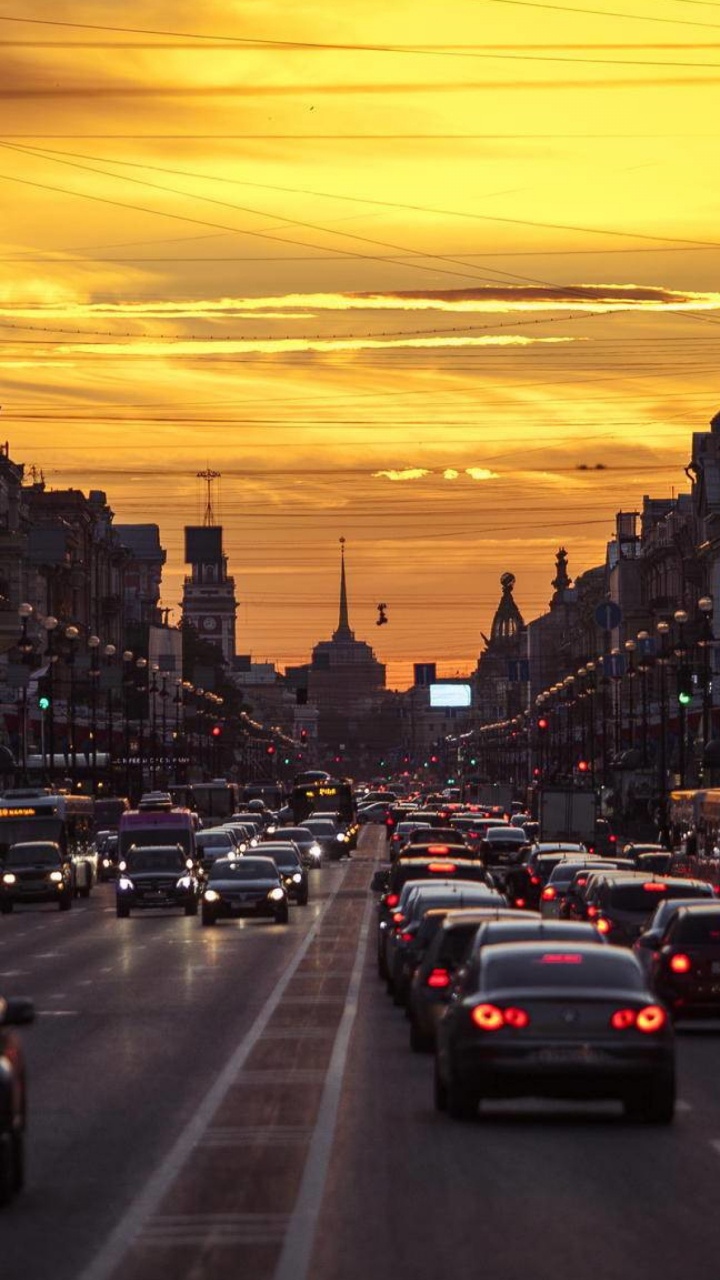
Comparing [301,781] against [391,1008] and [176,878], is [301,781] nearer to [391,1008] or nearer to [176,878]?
[176,878]

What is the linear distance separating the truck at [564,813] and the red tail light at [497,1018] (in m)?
76.0

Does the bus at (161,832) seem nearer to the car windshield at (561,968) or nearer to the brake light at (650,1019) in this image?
the car windshield at (561,968)

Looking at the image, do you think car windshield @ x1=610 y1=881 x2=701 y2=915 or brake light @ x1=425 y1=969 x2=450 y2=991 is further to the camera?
car windshield @ x1=610 y1=881 x2=701 y2=915

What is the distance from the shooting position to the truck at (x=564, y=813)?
3735 inches

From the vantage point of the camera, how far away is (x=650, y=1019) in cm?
1903

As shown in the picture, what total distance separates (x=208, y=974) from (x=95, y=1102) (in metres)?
18.9

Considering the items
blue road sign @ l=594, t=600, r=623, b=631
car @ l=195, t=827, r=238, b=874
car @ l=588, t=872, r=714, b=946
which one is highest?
blue road sign @ l=594, t=600, r=623, b=631

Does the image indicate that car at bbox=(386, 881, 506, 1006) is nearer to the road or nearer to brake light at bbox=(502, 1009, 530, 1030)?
the road

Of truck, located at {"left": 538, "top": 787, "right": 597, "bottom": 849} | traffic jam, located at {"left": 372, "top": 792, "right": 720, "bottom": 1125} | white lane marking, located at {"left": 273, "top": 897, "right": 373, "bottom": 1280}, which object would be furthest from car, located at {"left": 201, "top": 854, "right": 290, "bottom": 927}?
truck, located at {"left": 538, "top": 787, "right": 597, "bottom": 849}

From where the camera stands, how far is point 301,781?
520 feet

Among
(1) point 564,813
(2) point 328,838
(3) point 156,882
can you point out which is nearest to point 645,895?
(3) point 156,882

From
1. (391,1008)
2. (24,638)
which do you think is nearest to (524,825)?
(24,638)

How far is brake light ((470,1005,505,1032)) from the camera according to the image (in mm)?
18984

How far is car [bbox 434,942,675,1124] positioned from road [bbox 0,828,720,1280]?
35cm
